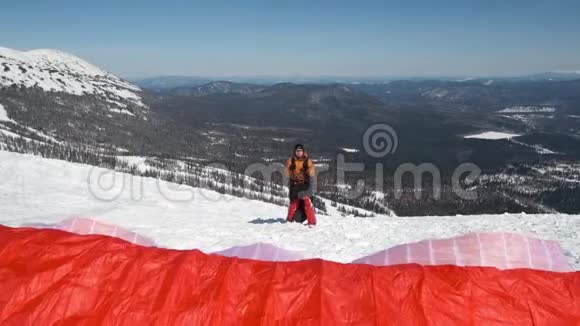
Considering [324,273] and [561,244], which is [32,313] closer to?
[324,273]

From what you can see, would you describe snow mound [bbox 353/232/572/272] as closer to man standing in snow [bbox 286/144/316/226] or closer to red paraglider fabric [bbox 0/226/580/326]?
red paraglider fabric [bbox 0/226/580/326]

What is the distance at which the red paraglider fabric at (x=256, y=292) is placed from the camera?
167 inches

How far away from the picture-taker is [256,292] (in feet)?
15.0

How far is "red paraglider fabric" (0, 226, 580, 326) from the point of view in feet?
13.9

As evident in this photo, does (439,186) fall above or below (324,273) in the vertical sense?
below

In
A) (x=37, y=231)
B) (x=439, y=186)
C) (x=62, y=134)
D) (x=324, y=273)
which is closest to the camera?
(x=324, y=273)

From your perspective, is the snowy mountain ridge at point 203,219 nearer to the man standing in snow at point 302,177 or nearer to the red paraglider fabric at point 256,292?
the man standing in snow at point 302,177

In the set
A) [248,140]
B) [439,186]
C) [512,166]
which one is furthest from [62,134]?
→ [512,166]

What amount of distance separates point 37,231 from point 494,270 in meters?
6.09

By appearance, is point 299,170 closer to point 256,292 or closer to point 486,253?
point 486,253

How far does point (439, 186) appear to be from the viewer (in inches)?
4496

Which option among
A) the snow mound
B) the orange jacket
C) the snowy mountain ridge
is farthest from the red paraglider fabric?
the orange jacket

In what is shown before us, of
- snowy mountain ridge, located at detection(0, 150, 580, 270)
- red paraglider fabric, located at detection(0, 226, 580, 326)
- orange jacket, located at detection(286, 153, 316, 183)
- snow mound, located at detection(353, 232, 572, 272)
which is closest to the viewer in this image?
red paraglider fabric, located at detection(0, 226, 580, 326)

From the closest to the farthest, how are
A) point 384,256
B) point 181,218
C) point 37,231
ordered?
1. point 37,231
2. point 384,256
3. point 181,218
